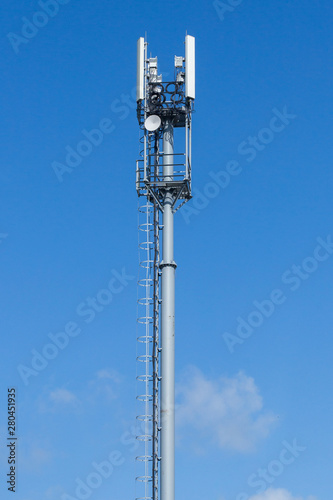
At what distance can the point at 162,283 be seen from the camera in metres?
66.9

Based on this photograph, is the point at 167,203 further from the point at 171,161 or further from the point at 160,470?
the point at 160,470

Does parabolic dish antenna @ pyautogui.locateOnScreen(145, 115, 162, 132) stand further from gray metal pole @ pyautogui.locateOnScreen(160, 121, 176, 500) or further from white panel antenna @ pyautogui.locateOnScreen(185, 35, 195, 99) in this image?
white panel antenna @ pyautogui.locateOnScreen(185, 35, 195, 99)

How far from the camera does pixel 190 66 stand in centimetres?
6969

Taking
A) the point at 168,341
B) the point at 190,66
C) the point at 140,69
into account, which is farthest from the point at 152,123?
the point at 168,341

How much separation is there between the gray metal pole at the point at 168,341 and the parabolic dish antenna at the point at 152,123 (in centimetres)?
126

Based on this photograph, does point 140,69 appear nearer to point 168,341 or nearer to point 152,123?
point 152,123

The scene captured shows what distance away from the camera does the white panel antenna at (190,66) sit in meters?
69.3

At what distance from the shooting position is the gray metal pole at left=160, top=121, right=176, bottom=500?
2491 inches

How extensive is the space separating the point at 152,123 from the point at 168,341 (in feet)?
53.3

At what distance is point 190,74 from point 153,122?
4.62 metres

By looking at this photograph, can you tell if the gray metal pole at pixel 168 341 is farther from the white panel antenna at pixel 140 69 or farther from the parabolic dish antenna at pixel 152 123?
the white panel antenna at pixel 140 69

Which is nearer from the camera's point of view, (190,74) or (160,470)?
(160,470)

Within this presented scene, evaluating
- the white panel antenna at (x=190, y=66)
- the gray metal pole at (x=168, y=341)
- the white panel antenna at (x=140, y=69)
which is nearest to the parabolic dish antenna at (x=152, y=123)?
the gray metal pole at (x=168, y=341)

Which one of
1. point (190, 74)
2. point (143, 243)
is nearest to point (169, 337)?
point (143, 243)
